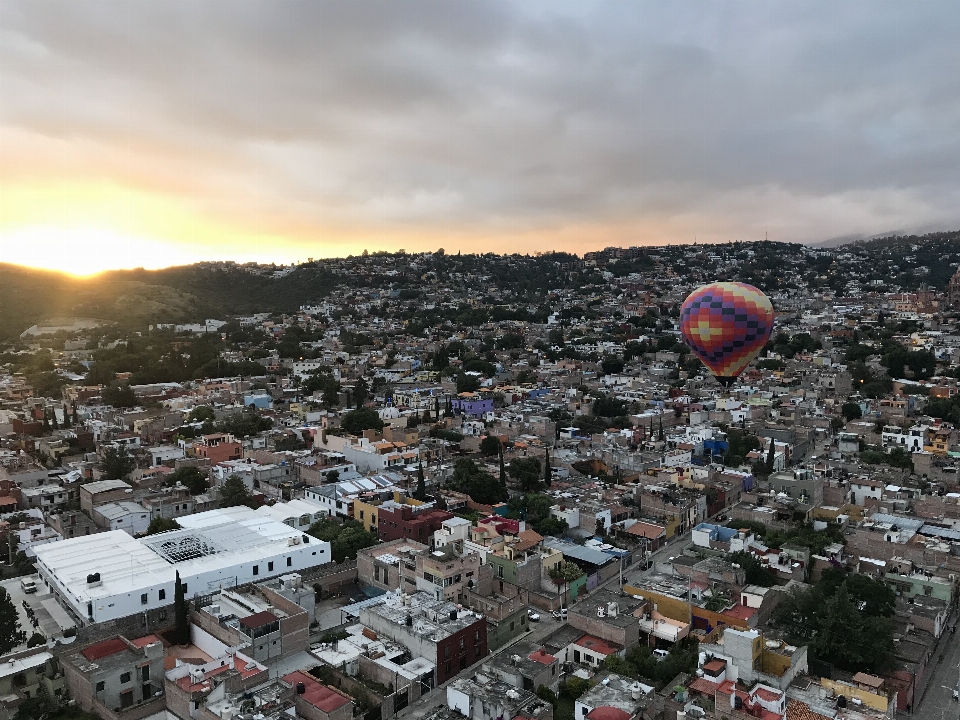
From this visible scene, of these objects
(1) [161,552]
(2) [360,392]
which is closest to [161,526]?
(1) [161,552]

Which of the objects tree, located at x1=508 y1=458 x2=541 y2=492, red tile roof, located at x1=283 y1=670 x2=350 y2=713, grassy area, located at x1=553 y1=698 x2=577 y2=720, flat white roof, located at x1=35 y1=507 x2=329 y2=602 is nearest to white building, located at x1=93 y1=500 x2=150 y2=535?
Result: flat white roof, located at x1=35 y1=507 x2=329 y2=602

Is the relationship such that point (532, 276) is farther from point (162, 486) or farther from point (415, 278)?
point (162, 486)

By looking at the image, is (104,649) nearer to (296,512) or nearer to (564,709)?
(296,512)

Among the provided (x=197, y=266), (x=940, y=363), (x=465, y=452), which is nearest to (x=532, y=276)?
(x=197, y=266)

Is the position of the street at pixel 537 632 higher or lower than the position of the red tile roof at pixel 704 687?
lower

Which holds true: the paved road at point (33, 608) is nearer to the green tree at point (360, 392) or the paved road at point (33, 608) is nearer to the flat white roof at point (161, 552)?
the flat white roof at point (161, 552)

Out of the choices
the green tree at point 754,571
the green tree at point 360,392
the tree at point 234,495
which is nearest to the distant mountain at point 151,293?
the green tree at point 360,392
